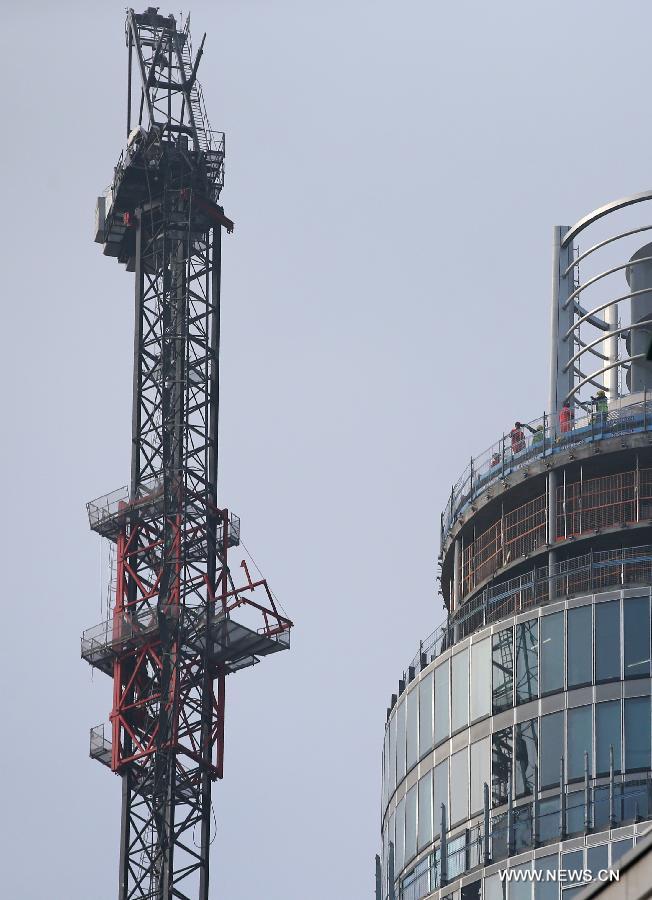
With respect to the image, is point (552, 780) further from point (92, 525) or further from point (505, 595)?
point (92, 525)

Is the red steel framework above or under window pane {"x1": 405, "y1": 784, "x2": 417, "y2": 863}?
above

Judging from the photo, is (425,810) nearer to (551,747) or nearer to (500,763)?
(500,763)

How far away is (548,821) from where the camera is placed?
9419 centimetres

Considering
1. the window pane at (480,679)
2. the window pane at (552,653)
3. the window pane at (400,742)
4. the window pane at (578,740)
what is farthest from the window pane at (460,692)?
the window pane at (578,740)

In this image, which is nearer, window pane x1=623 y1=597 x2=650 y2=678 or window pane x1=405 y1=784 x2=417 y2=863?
window pane x1=623 y1=597 x2=650 y2=678

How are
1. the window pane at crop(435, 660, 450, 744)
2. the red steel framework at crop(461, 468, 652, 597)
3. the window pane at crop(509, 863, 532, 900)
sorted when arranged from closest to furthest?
the window pane at crop(509, 863, 532, 900) < the window pane at crop(435, 660, 450, 744) < the red steel framework at crop(461, 468, 652, 597)

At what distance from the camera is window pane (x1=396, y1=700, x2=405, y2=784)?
10675cm

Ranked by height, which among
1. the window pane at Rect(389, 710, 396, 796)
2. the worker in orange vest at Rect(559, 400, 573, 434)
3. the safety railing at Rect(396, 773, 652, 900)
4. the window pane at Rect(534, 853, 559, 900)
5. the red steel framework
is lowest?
the window pane at Rect(534, 853, 559, 900)

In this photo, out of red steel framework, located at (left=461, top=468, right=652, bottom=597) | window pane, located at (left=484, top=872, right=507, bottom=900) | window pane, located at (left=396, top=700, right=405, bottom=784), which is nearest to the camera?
window pane, located at (left=484, top=872, right=507, bottom=900)

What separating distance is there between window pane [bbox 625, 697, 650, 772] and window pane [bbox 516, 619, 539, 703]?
424 centimetres

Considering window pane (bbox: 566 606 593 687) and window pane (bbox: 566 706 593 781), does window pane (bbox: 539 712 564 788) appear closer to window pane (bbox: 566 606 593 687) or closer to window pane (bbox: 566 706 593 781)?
window pane (bbox: 566 706 593 781)

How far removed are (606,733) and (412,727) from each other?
12.6 m

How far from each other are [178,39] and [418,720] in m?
45.0

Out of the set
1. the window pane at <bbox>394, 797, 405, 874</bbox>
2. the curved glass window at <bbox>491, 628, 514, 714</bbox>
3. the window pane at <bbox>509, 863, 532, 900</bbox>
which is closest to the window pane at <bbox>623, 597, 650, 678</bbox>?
the curved glass window at <bbox>491, 628, 514, 714</bbox>
